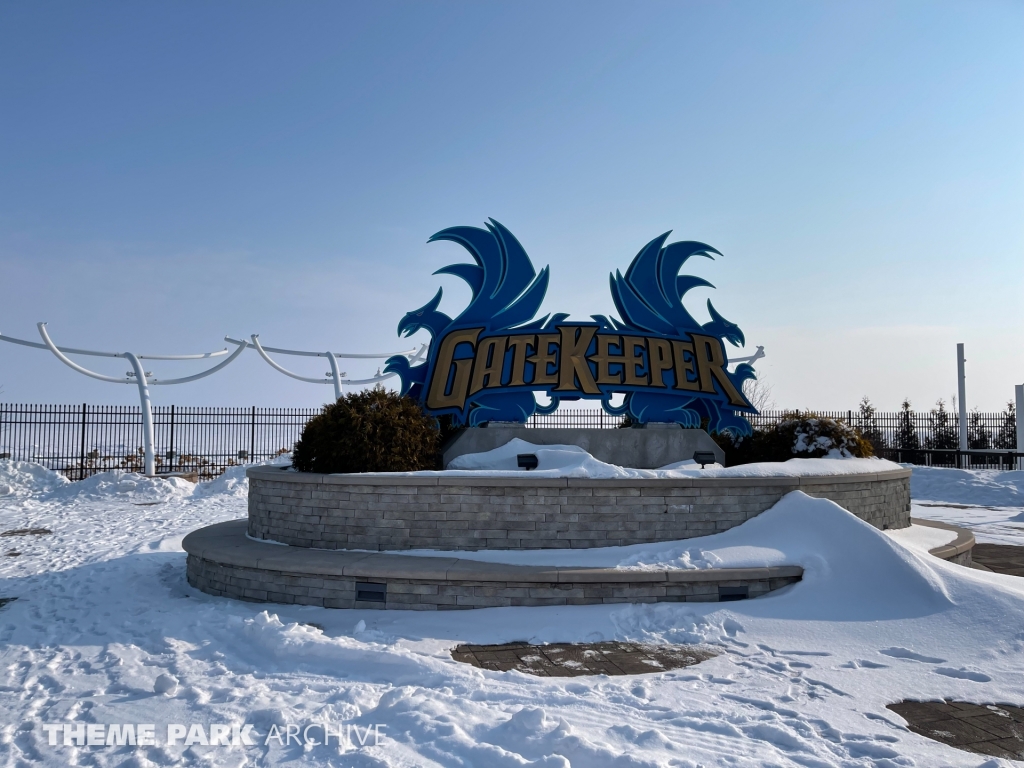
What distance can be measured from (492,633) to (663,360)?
6144 millimetres

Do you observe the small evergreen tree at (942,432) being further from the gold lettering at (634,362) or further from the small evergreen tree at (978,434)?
the gold lettering at (634,362)

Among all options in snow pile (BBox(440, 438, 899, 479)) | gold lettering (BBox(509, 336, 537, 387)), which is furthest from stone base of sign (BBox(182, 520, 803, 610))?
gold lettering (BBox(509, 336, 537, 387))

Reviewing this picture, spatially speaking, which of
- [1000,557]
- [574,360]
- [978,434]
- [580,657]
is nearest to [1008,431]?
[978,434]

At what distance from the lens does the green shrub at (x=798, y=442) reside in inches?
424

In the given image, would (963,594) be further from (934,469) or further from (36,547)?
(934,469)

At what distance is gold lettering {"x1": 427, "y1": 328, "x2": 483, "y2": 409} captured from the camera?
1096cm

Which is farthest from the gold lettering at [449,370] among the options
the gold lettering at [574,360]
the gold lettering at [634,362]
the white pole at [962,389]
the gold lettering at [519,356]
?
the white pole at [962,389]

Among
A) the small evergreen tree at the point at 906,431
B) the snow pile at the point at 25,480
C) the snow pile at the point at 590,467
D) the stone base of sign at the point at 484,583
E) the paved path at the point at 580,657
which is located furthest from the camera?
the small evergreen tree at the point at 906,431

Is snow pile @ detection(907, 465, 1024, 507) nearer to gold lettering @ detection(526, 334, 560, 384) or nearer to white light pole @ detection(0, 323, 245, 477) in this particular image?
gold lettering @ detection(526, 334, 560, 384)

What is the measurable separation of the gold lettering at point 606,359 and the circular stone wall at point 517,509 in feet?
10.3

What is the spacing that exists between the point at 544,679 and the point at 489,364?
21.1ft

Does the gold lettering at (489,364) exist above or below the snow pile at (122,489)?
above

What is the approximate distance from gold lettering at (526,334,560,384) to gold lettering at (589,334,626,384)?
0.63 meters

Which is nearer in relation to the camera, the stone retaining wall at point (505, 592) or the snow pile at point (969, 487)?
the stone retaining wall at point (505, 592)
